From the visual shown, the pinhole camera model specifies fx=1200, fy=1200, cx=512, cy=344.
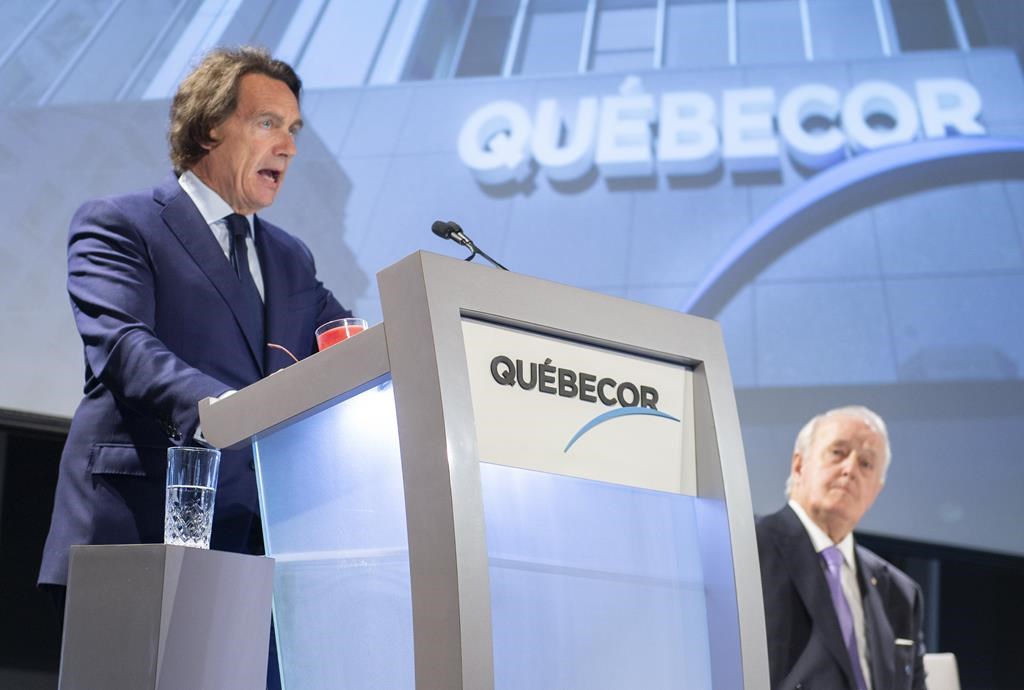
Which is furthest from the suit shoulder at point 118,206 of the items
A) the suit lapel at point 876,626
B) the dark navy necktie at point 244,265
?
the suit lapel at point 876,626

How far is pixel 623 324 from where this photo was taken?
1.33 metres

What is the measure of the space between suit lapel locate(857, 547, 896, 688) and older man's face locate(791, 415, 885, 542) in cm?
13

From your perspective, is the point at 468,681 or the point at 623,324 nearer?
the point at 468,681

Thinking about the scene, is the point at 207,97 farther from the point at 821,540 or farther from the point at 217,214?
the point at 821,540

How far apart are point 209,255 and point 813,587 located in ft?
7.06

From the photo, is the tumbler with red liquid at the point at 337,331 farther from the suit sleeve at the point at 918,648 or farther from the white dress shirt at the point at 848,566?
the suit sleeve at the point at 918,648

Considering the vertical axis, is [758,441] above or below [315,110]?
below

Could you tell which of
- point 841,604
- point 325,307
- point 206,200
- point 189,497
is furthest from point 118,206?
point 841,604

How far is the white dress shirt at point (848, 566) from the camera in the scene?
11.1 ft

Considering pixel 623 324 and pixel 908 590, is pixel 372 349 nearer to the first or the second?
pixel 623 324

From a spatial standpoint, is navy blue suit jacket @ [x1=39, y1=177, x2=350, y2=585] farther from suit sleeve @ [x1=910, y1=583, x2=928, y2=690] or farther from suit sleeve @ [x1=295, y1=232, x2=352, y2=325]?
suit sleeve @ [x1=910, y1=583, x2=928, y2=690]

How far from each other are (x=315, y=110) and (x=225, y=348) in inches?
96.2

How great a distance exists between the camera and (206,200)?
186cm

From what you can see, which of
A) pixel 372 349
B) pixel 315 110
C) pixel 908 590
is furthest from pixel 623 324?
pixel 315 110
